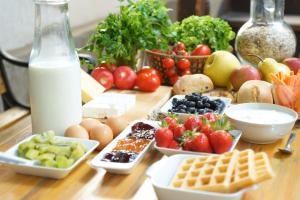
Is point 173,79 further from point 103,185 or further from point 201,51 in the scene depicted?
point 103,185

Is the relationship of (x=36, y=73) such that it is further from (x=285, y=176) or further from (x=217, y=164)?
(x=285, y=176)

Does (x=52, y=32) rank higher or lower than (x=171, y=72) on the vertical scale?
higher

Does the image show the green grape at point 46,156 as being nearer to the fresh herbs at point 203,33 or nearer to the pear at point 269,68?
the pear at point 269,68

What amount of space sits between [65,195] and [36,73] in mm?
377

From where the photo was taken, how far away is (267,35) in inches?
77.9

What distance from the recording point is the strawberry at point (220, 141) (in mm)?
1173

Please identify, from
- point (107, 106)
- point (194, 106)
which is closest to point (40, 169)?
point (107, 106)

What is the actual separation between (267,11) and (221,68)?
0.34 m

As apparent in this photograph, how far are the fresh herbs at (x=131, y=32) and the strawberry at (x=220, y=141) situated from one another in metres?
0.77

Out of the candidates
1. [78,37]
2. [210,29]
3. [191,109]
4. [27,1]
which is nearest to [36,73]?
[191,109]

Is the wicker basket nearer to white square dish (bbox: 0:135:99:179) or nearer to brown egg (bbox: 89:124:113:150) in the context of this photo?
brown egg (bbox: 89:124:113:150)

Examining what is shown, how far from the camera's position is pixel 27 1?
242 cm

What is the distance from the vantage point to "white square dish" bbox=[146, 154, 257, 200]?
945 millimetres

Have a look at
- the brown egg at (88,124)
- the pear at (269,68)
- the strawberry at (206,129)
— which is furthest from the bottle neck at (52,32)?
the pear at (269,68)
